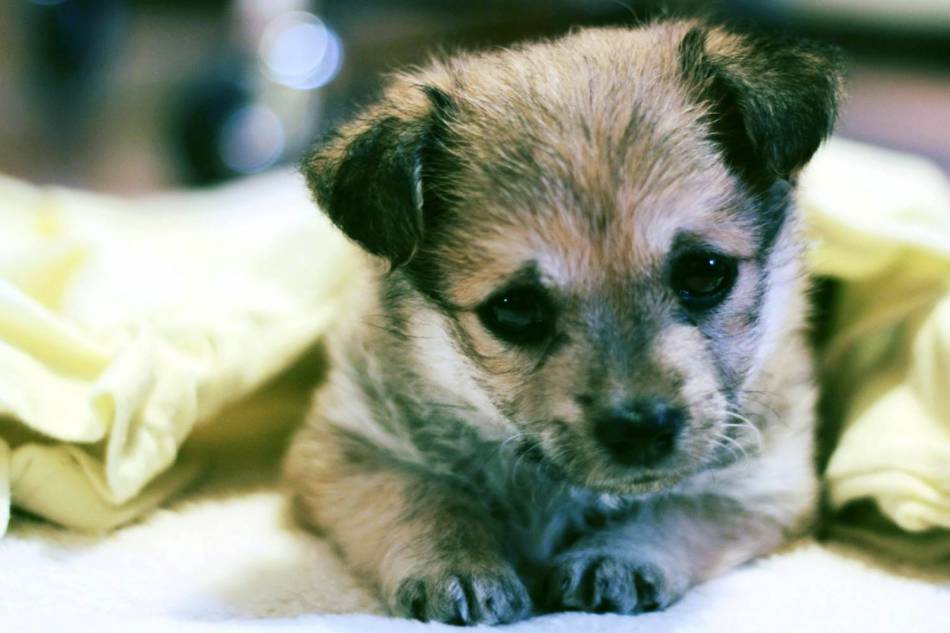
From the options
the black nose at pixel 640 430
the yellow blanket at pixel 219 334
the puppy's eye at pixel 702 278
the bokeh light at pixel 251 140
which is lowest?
the bokeh light at pixel 251 140

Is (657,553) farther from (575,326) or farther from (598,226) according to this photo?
(598,226)

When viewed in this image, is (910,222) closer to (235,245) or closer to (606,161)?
(606,161)

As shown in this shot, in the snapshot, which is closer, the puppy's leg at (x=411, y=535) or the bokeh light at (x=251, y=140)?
the puppy's leg at (x=411, y=535)

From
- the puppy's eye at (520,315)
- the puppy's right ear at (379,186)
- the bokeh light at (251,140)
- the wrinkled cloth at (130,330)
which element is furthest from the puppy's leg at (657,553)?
the bokeh light at (251,140)

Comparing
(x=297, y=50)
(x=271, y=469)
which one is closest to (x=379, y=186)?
(x=271, y=469)

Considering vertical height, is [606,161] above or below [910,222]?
above

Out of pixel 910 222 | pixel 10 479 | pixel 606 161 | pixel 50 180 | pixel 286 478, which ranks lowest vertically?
pixel 50 180

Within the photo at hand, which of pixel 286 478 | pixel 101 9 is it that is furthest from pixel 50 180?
pixel 286 478

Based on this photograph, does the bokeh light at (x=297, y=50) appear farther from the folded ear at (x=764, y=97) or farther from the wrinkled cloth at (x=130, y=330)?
the folded ear at (x=764, y=97)
